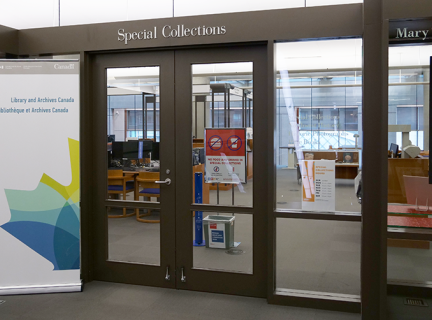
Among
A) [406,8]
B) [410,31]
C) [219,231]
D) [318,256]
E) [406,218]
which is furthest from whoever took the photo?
[318,256]

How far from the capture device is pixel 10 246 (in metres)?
3.88

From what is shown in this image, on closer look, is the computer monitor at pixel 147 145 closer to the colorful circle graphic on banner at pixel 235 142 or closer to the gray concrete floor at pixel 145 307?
the colorful circle graphic on banner at pixel 235 142

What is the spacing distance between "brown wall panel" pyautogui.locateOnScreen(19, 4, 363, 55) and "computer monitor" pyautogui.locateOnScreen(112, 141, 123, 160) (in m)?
0.96

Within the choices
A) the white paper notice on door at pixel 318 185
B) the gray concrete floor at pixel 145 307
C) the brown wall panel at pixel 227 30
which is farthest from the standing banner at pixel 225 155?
the gray concrete floor at pixel 145 307

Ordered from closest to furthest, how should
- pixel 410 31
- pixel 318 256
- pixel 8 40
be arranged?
pixel 410 31 → pixel 8 40 → pixel 318 256

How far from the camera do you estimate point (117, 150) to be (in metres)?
4.22

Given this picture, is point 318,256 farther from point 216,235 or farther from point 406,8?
point 406,8

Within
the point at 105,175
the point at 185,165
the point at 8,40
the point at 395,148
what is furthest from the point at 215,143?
the point at 395,148

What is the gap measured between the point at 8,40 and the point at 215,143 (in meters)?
2.32

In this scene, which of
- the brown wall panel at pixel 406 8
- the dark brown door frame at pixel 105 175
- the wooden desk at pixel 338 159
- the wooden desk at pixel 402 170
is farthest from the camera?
the wooden desk at pixel 402 170

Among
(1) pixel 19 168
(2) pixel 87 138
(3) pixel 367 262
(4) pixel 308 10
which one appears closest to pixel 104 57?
(2) pixel 87 138

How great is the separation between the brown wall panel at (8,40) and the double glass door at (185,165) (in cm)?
82

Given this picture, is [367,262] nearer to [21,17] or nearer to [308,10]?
[308,10]

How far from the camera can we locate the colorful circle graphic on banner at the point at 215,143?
12.6 ft
